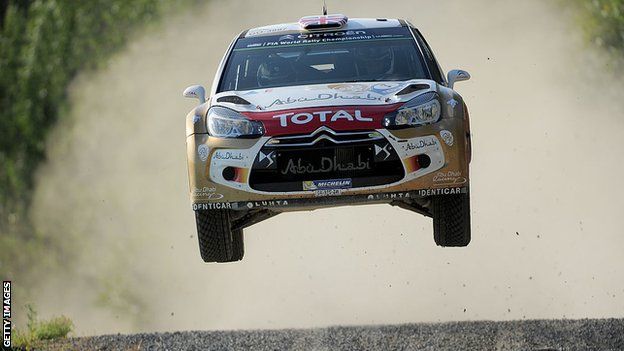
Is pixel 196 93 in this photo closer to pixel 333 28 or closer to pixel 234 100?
pixel 234 100

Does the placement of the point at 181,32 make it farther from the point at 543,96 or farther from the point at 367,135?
the point at 367,135

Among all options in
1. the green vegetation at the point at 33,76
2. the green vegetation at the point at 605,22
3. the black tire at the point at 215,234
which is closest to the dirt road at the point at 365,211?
the green vegetation at the point at 605,22

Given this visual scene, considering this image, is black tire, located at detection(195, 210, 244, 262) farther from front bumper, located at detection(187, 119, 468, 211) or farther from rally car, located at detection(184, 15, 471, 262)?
front bumper, located at detection(187, 119, 468, 211)

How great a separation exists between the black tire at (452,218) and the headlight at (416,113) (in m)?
0.59

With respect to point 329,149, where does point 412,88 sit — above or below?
above

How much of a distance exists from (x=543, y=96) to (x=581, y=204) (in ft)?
8.91

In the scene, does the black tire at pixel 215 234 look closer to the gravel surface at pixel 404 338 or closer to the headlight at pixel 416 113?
the gravel surface at pixel 404 338

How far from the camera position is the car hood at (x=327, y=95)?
10031mm

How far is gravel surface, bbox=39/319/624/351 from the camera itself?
987 centimetres

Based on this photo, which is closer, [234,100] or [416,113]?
[416,113]

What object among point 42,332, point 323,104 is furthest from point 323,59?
point 42,332

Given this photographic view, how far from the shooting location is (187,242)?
18.4 meters

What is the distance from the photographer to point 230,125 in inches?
398

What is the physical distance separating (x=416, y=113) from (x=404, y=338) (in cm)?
157
